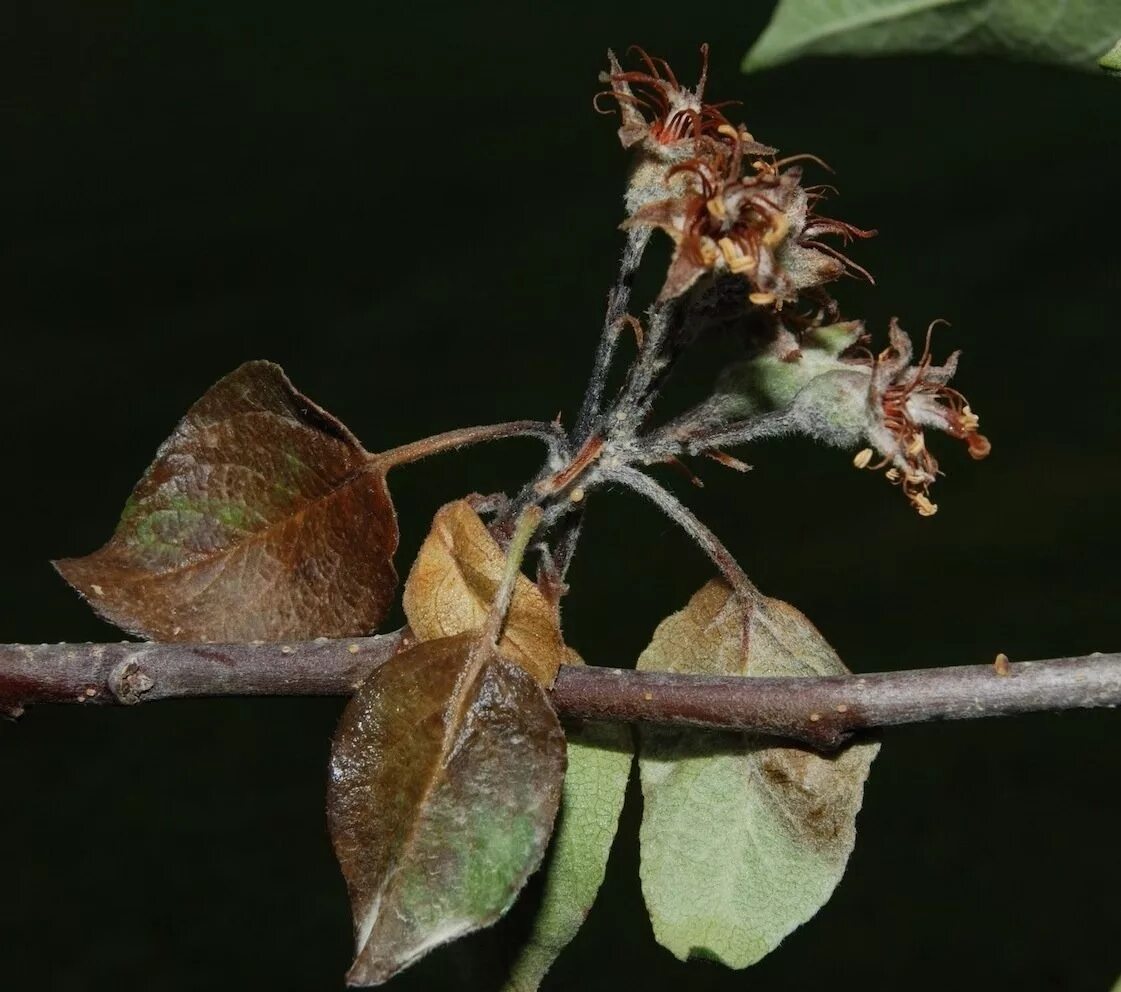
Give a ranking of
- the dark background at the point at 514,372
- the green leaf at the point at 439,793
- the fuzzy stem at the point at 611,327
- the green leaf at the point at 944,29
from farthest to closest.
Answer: the dark background at the point at 514,372 → the fuzzy stem at the point at 611,327 → the green leaf at the point at 439,793 → the green leaf at the point at 944,29

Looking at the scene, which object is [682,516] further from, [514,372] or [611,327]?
[514,372]

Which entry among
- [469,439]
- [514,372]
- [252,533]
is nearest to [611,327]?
[469,439]

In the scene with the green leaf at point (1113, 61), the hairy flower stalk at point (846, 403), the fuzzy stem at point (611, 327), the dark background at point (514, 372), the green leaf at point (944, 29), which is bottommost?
the dark background at point (514, 372)

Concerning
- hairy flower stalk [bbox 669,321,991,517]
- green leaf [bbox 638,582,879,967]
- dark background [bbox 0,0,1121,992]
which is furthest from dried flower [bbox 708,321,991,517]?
dark background [bbox 0,0,1121,992]

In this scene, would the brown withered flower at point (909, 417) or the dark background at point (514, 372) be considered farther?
the dark background at point (514, 372)

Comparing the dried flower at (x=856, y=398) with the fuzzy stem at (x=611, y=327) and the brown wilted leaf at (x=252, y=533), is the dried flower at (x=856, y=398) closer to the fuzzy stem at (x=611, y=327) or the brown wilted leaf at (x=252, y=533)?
the fuzzy stem at (x=611, y=327)

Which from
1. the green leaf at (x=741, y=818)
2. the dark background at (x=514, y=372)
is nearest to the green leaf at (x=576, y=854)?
the green leaf at (x=741, y=818)

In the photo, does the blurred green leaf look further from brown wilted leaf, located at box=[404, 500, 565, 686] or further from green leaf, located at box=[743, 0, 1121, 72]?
brown wilted leaf, located at box=[404, 500, 565, 686]

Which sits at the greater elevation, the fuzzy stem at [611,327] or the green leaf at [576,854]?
the fuzzy stem at [611,327]
